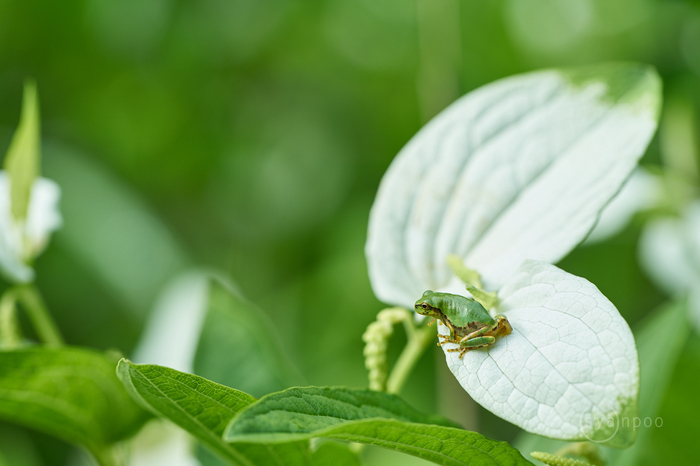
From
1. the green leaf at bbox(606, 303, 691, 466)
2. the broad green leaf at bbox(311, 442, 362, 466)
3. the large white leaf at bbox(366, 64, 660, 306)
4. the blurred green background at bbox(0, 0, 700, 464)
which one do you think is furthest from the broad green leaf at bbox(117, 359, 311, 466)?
the blurred green background at bbox(0, 0, 700, 464)

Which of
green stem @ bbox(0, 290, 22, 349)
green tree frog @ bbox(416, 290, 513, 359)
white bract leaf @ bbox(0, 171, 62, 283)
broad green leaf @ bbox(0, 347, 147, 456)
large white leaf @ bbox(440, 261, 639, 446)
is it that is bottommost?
large white leaf @ bbox(440, 261, 639, 446)

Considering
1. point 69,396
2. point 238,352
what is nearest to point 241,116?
point 238,352

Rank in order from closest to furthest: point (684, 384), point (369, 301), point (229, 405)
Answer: point (229, 405)
point (684, 384)
point (369, 301)

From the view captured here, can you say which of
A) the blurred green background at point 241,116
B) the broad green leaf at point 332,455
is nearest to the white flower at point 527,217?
the broad green leaf at point 332,455

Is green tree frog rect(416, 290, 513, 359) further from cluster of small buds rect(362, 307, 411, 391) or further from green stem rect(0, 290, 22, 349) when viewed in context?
green stem rect(0, 290, 22, 349)

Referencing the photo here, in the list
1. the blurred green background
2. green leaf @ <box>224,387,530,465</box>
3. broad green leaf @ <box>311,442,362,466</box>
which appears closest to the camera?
green leaf @ <box>224,387,530,465</box>

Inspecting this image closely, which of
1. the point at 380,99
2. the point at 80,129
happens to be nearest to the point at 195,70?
the point at 80,129

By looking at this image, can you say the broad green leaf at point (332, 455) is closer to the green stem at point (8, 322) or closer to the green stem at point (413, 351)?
the green stem at point (413, 351)

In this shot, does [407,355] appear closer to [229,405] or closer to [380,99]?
[229,405]
